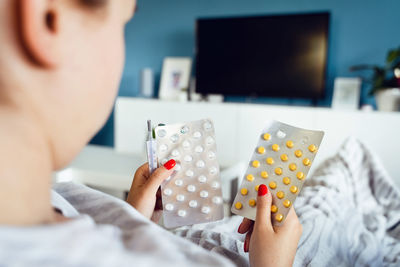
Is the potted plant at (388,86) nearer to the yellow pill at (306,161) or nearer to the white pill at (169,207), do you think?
the yellow pill at (306,161)

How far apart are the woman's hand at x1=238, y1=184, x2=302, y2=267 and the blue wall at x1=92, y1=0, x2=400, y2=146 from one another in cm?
189

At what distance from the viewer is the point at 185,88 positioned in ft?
8.17

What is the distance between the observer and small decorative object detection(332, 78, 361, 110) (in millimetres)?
2105

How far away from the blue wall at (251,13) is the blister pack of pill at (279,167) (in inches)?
71.5

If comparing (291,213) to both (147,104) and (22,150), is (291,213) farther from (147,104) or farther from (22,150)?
(147,104)

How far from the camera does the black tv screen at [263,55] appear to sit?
2139 mm

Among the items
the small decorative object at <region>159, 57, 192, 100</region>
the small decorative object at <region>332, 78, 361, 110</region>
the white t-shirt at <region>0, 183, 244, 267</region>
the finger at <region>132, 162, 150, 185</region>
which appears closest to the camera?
the white t-shirt at <region>0, 183, 244, 267</region>

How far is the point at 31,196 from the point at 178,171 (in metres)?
0.32

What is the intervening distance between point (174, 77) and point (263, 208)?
83.6 inches

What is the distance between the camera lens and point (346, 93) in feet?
7.01

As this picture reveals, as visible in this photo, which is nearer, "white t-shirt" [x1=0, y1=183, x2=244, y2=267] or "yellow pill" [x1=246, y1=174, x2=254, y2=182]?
"white t-shirt" [x1=0, y1=183, x2=244, y2=267]

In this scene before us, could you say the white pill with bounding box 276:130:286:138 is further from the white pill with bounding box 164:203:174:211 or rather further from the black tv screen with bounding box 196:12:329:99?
the black tv screen with bounding box 196:12:329:99

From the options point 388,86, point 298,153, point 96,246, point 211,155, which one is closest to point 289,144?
point 298,153

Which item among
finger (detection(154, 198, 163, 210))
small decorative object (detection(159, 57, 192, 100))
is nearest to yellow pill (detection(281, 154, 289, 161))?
finger (detection(154, 198, 163, 210))
